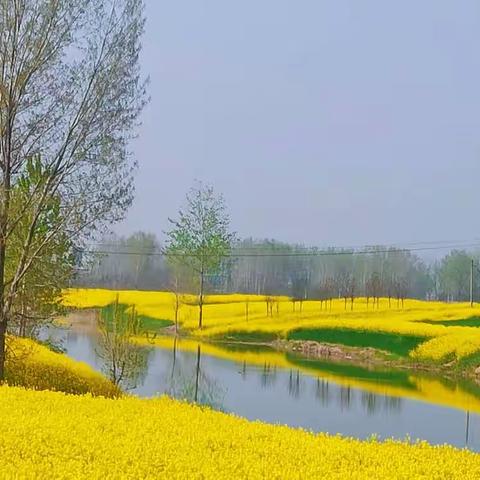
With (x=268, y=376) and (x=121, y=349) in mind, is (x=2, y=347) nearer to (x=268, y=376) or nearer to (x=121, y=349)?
(x=121, y=349)

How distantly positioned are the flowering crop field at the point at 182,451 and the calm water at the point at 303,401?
747 centimetres

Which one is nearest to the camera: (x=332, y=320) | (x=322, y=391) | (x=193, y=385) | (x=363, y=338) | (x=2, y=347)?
(x=2, y=347)

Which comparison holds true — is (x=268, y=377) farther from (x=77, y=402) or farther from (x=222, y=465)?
(x=222, y=465)

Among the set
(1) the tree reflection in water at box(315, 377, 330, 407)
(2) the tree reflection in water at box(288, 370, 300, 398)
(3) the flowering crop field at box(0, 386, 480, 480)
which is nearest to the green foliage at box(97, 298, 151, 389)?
(2) the tree reflection in water at box(288, 370, 300, 398)

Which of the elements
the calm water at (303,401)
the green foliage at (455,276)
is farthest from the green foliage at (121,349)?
the green foliage at (455,276)

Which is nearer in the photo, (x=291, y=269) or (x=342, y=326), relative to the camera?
(x=342, y=326)

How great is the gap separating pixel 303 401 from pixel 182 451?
13387 mm

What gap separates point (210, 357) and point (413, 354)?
7321 mm

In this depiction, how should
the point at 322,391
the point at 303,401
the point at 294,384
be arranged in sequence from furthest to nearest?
1. the point at 294,384
2. the point at 322,391
3. the point at 303,401

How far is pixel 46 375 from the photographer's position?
520 inches

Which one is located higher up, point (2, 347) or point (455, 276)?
point (455, 276)

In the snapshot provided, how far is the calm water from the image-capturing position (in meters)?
15.9

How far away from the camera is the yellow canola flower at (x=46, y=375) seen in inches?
493

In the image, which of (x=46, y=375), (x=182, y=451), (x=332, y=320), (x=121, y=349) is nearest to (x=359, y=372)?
(x=332, y=320)
